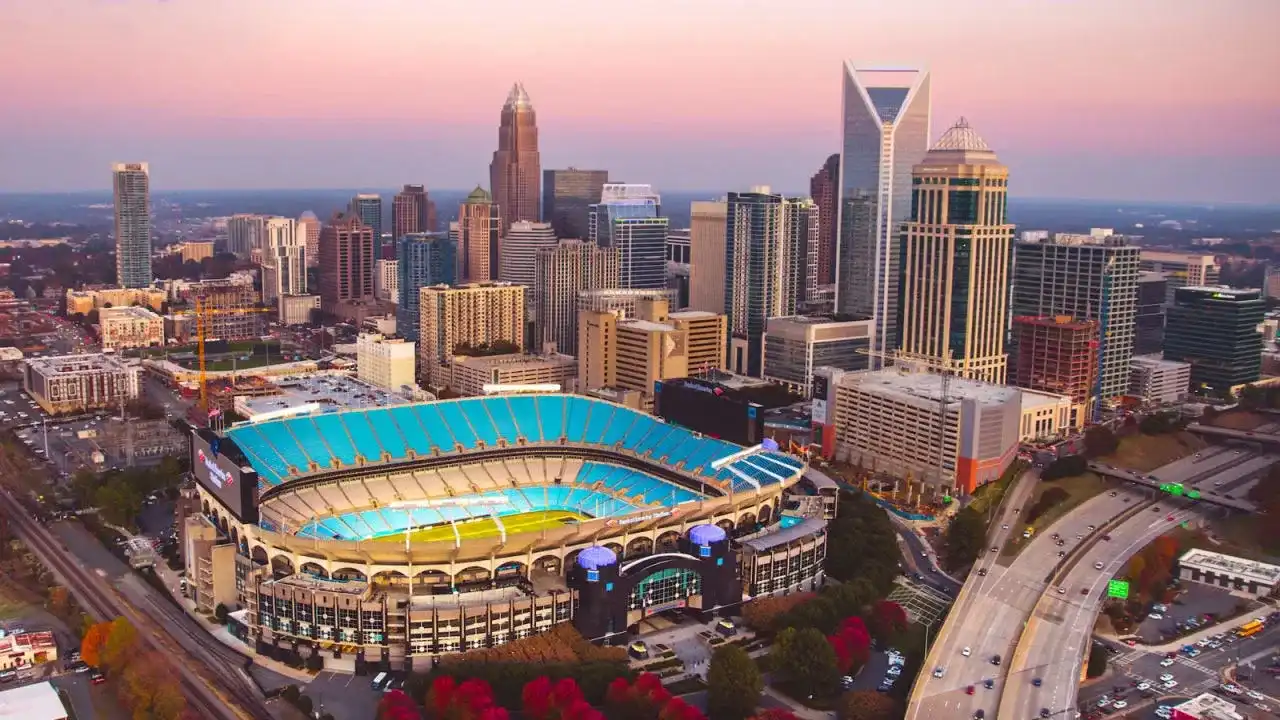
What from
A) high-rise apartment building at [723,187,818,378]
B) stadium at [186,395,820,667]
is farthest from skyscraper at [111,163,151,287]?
stadium at [186,395,820,667]

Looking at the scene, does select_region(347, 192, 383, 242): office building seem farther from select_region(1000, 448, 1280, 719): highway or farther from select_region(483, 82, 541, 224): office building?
select_region(1000, 448, 1280, 719): highway

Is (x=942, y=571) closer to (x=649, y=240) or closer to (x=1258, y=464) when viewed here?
(x=1258, y=464)

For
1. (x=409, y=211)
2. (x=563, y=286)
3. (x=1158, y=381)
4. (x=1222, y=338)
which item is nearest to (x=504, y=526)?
(x=1158, y=381)

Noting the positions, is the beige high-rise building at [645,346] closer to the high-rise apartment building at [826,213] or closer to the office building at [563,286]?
the office building at [563,286]

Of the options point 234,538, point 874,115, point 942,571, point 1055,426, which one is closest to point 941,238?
point 1055,426

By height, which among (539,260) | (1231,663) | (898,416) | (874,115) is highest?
(874,115)

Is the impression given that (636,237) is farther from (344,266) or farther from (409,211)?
(409,211)
